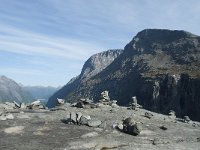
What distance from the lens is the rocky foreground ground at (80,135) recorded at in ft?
103

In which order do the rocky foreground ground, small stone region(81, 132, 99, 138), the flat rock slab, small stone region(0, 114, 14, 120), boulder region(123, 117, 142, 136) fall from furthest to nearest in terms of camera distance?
small stone region(0, 114, 14, 120)
boulder region(123, 117, 142, 136)
the flat rock slab
small stone region(81, 132, 99, 138)
the rocky foreground ground

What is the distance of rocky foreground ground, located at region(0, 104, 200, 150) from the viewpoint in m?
31.5

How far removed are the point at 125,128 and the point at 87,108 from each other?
1428cm

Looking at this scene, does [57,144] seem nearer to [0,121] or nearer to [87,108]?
[0,121]

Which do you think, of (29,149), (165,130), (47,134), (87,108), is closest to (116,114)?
(87,108)

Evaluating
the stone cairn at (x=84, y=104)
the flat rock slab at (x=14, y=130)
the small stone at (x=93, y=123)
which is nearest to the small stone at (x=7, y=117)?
the flat rock slab at (x=14, y=130)

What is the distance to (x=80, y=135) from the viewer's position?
3431 cm

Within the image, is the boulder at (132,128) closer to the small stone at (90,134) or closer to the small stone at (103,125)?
the small stone at (103,125)

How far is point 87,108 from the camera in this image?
5016 centimetres

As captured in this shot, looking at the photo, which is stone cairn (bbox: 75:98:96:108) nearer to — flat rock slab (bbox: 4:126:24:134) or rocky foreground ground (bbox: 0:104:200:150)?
rocky foreground ground (bbox: 0:104:200:150)

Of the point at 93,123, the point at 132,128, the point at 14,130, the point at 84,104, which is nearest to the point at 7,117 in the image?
the point at 14,130

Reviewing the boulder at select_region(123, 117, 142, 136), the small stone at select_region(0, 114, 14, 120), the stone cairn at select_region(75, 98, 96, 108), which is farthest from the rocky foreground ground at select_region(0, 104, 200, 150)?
the stone cairn at select_region(75, 98, 96, 108)

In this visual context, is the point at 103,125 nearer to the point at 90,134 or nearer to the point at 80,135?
the point at 90,134

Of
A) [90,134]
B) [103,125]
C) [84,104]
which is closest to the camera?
[90,134]
